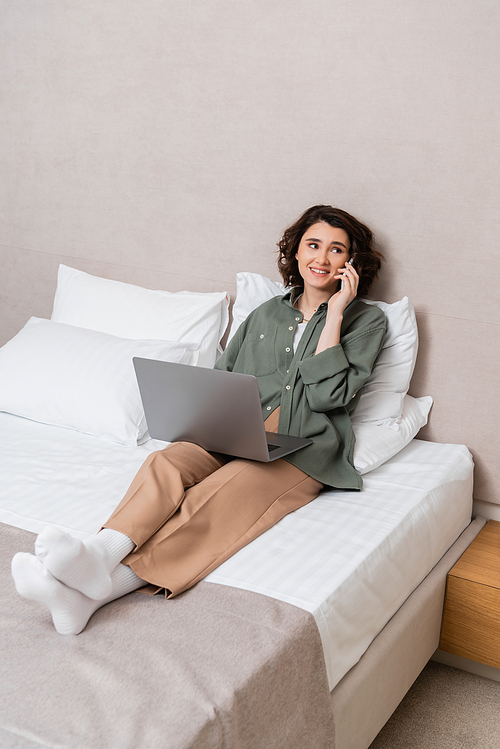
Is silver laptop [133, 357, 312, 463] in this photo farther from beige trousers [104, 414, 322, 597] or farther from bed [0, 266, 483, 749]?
bed [0, 266, 483, 749]

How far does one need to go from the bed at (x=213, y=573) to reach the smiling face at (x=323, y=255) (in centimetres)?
20

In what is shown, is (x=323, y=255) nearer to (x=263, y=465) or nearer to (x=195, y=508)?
(x=263, y=465)

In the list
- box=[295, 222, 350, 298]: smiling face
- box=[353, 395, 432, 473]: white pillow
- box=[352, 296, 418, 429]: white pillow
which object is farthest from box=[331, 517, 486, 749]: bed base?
box=[295, 222, 350, 298]: smiling face

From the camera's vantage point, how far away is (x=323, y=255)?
1.88m

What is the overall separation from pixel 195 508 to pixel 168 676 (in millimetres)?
418

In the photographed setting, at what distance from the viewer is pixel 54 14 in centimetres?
256

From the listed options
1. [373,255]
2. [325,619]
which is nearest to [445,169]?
[373,255]

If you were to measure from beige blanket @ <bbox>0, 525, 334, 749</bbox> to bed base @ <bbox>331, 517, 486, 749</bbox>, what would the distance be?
0.32 ft

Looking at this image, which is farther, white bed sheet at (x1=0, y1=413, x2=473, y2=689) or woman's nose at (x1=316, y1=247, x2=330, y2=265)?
woman's nose at (x1=316, y1=247, x2=330, y2=265)

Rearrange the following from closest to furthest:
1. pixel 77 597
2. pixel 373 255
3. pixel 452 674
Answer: pixel 77 597, pixel 452 674, pixel 373 255

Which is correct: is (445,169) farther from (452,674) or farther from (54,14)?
(54,14)

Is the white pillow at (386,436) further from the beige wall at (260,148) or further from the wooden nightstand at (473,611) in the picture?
the wooden nightstand at (473,611)

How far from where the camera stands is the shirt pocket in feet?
6.14

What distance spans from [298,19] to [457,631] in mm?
1849
